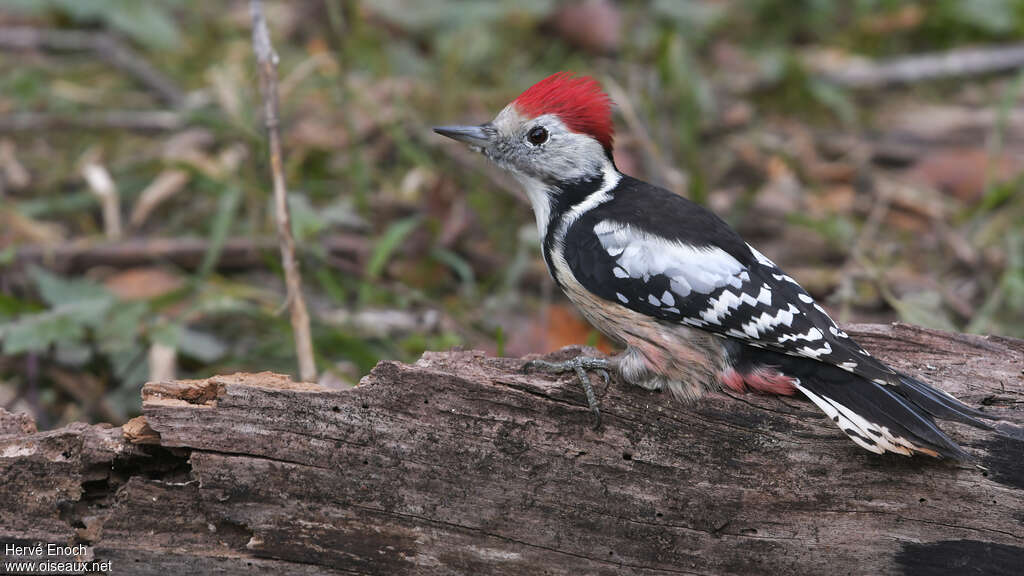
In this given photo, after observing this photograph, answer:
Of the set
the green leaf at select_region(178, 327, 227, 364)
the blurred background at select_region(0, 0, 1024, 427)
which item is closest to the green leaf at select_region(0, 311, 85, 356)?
the blurred background at select_region(0, 0, 1024, 427)

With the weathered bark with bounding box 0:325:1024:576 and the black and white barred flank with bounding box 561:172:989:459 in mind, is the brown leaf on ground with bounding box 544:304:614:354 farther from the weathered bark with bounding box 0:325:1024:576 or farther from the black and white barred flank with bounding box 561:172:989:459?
the weathered bark with bounding box 0:325:1024:576

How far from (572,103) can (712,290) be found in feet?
3.07

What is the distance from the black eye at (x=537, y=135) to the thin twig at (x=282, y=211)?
0.92 meters

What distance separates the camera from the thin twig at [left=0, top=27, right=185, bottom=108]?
593 centimetres

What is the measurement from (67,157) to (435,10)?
254 cm

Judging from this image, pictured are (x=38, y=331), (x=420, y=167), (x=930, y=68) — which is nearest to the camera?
(x=38, y=331)

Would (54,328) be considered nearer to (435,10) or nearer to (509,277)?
(509,277)

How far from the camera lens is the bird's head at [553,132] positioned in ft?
10.7

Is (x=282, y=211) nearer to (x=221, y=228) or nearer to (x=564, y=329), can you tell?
(x=221, y=228)

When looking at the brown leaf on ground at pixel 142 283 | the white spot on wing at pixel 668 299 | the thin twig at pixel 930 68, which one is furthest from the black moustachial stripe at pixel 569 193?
the thin twig at pixel 930 68

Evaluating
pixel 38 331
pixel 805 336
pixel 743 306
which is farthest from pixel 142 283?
pixel 805 336

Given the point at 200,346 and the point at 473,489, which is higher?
the point at 200,346

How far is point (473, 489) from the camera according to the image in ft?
8.38

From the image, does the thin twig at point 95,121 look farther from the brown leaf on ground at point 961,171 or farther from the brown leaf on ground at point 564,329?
the brown leaf on ground at point 961,171
